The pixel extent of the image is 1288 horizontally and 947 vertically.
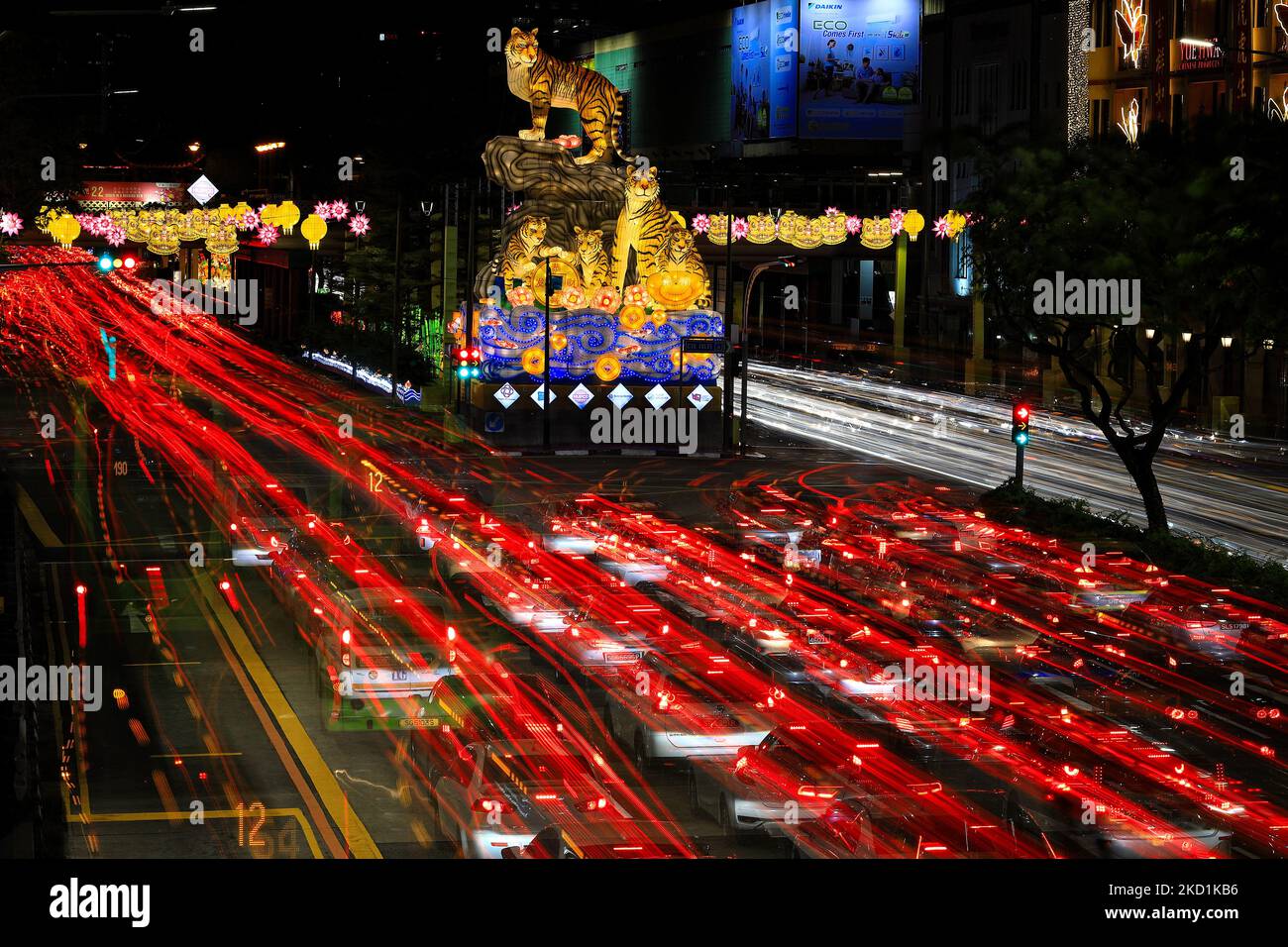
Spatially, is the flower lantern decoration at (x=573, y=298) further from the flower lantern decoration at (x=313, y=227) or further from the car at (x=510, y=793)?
the car at (x=510, y=793)

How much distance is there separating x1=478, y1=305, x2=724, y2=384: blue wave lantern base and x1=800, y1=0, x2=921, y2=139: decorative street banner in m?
51.3

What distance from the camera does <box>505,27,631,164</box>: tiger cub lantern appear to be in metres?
52.2

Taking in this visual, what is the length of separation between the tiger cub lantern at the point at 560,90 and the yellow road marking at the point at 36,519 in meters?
20.8

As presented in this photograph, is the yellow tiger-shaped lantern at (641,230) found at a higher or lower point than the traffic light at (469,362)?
higher

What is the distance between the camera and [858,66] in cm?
9906

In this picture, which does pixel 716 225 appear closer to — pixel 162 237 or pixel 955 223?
pixel 955 223

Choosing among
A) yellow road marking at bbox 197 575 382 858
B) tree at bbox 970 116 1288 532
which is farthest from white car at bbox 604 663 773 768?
tree at bbox 970 116 1288 532

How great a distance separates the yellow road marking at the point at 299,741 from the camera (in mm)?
15383

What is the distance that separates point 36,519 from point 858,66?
74.0m

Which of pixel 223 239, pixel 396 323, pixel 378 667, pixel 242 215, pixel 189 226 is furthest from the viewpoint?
pixel 396 323

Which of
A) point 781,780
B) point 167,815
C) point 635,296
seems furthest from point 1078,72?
point 167,815

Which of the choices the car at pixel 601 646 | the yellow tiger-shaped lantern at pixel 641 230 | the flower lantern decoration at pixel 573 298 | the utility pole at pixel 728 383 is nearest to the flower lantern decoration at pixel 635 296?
the yellow tiger-shaped lantern at pixel 641 230

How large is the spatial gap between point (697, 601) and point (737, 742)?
743cm

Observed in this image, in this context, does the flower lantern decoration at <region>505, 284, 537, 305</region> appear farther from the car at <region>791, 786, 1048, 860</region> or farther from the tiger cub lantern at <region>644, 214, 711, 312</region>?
the car at <region>791, 786, 1048, 860</region>
